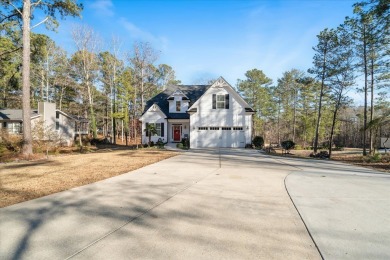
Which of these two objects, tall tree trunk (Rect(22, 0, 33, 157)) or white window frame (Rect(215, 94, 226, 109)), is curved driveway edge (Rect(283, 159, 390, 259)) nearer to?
tall tree trunk (Rect(22, 0, 33, 157))

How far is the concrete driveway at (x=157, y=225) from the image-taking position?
2.86 meters

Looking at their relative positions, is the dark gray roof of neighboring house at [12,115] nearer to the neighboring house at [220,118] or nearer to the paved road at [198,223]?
the neighboring house at [220,118]

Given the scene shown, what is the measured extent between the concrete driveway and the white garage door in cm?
1512

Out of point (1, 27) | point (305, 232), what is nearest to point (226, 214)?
point (305, 232)

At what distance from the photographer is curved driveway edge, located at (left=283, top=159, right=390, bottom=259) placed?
2982 mm

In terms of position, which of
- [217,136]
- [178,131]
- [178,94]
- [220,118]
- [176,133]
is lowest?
[217,136]

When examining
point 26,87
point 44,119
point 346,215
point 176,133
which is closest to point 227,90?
point 176,133

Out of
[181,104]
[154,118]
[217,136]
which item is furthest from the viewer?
[181,104]

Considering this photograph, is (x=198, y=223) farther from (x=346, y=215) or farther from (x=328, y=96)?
(x=328, y=96)

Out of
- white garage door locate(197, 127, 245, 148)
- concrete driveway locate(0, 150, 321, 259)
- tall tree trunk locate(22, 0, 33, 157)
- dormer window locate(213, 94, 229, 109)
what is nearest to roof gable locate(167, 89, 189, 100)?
dormer window locate(213, 94, 229, 109)

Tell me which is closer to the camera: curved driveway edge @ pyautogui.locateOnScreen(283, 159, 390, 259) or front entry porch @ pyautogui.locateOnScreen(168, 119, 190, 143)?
curved driveway edge @ pyautogui.locateOnScreen(283, 159, 390, 259)

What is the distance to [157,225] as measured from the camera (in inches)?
145

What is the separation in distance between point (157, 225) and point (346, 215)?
11.8 ft

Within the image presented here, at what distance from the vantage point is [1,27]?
15992 millimetres
